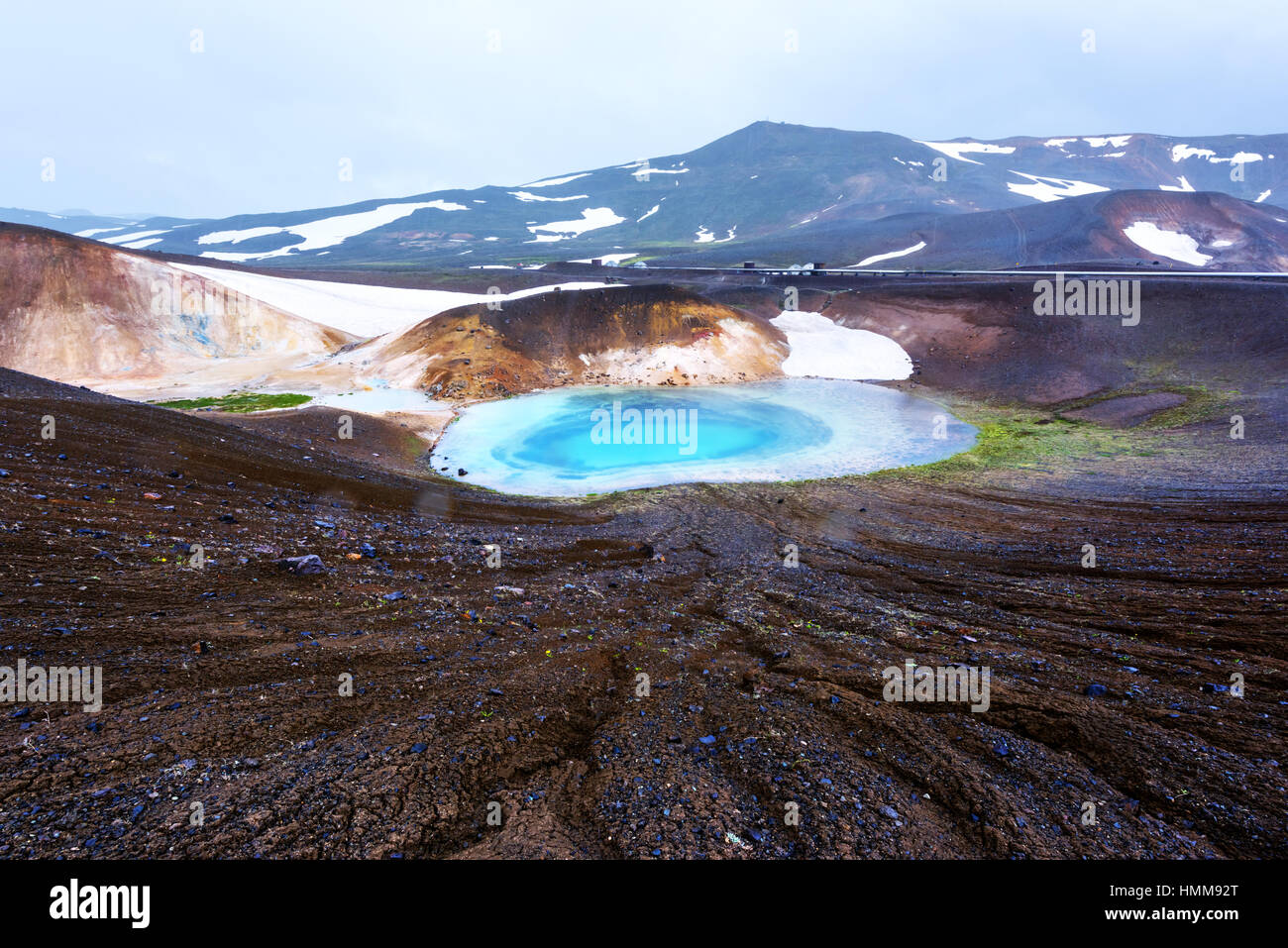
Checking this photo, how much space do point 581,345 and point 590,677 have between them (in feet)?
133

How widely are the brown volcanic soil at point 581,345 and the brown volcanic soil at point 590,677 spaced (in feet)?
82.5

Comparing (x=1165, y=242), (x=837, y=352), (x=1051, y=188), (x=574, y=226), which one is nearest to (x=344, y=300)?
(x=837, y=352)

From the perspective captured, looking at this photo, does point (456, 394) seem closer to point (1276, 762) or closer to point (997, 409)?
point (997, 409)

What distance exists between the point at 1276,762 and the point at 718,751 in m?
6.88

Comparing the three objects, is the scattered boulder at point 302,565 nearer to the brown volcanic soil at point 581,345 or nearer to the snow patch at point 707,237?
the brown volcanic soil at point 581,345

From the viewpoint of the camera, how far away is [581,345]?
47.4 metres

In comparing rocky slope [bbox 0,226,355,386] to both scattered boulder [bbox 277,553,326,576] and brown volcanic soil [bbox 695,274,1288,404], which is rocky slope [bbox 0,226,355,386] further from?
brown volcanic soil [bbox 695,274,1288,404]

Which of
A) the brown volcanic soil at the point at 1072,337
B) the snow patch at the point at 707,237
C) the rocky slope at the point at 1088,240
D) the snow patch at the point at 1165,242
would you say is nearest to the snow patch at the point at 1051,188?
the rocky slope at the point at 1088,240

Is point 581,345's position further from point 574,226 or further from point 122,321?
point 574,226

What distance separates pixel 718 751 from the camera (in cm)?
748

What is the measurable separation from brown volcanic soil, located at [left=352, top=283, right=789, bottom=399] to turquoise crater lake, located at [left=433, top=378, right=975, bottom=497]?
2.45m

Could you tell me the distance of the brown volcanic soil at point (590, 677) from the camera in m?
5.96
